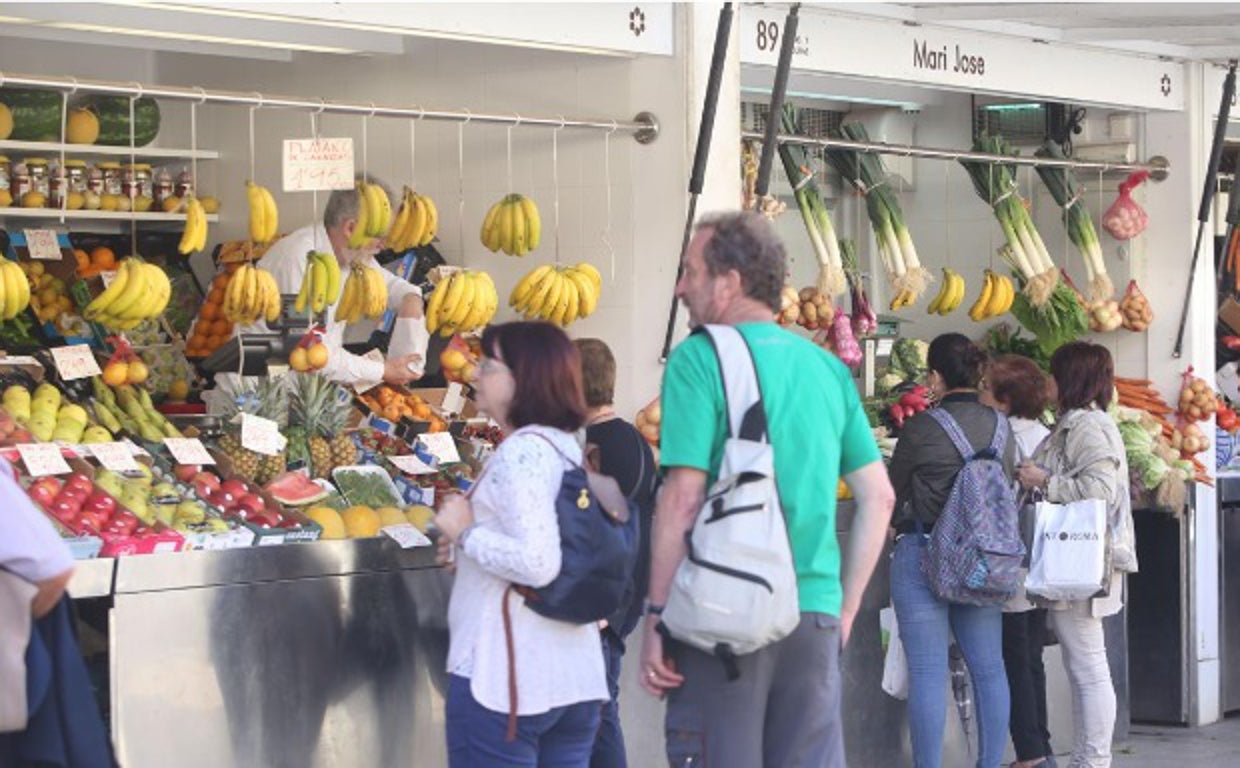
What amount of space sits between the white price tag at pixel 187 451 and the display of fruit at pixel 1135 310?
16.0 feet

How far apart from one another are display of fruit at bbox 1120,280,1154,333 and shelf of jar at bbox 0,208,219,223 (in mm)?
4253

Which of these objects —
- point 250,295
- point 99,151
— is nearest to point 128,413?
point 250,295

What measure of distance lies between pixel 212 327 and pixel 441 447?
1376 millimetres

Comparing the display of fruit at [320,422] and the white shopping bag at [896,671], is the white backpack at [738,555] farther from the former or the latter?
the white shopping bag at [896,671]

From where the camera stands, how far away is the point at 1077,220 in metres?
10.4

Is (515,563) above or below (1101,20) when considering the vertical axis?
below

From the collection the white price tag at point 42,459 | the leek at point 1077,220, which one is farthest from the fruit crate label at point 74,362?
the leek at point 1077,220

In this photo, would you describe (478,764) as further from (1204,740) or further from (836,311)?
(1204,740)

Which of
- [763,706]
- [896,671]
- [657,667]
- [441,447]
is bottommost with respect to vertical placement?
[896,671]

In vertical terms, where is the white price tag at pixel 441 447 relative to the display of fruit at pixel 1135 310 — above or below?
below

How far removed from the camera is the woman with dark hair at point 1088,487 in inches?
317

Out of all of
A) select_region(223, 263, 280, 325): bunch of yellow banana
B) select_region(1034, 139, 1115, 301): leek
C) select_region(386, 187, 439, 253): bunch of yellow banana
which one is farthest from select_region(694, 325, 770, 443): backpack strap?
select_region(1034, 139, 1115, 301): leek

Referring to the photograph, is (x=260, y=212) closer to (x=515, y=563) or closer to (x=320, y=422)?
(x=320, y=422)

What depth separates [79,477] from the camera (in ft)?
21.7
